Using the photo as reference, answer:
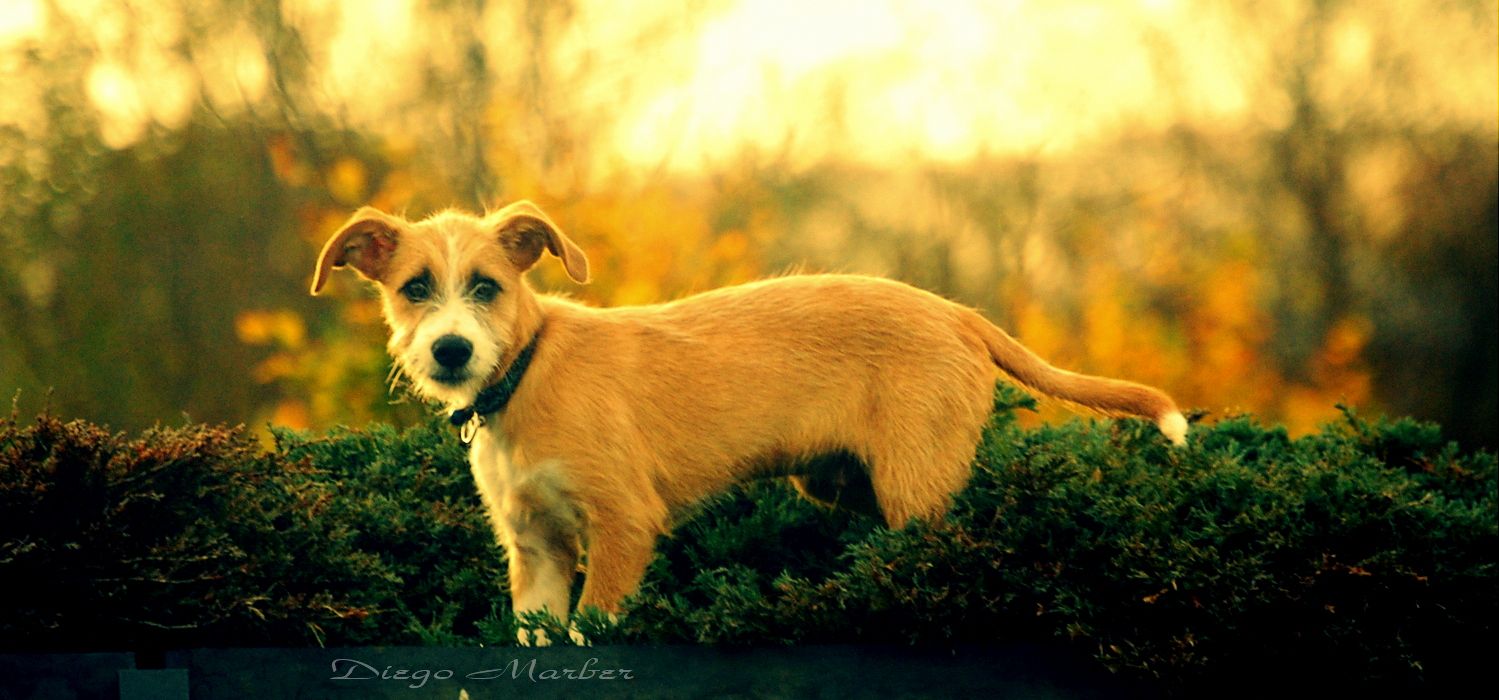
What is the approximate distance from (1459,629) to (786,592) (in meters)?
2.75

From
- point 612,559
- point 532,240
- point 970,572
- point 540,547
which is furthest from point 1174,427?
point 532,240

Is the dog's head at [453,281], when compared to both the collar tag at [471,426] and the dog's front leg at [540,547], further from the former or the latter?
the dog's front leg at [540,547]

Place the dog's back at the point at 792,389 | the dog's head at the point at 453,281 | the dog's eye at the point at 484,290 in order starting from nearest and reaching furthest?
the dog's head at the point at 453,281 → the dog's eye at the point at 484,290 → the dog's back at the point at 792,389

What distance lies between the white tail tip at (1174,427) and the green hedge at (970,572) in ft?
0.80

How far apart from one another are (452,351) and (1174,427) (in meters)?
3.00

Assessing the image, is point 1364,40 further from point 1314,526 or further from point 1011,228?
point 1314,526

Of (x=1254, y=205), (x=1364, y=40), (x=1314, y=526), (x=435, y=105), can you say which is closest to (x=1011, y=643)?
(x=1314, y=526)

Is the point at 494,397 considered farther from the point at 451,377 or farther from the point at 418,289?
the point at 418,289

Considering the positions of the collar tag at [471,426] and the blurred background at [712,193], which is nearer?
the collar tag at [471,426]

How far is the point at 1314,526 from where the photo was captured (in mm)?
5688

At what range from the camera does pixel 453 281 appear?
5648 mm

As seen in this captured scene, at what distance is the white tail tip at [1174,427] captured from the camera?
5.80m

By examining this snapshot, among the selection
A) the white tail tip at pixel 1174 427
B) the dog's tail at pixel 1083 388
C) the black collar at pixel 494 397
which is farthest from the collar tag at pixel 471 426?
the white tail tip at pixel 1174 427

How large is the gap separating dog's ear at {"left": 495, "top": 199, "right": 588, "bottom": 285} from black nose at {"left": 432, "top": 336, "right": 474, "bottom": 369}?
0.59 meters
